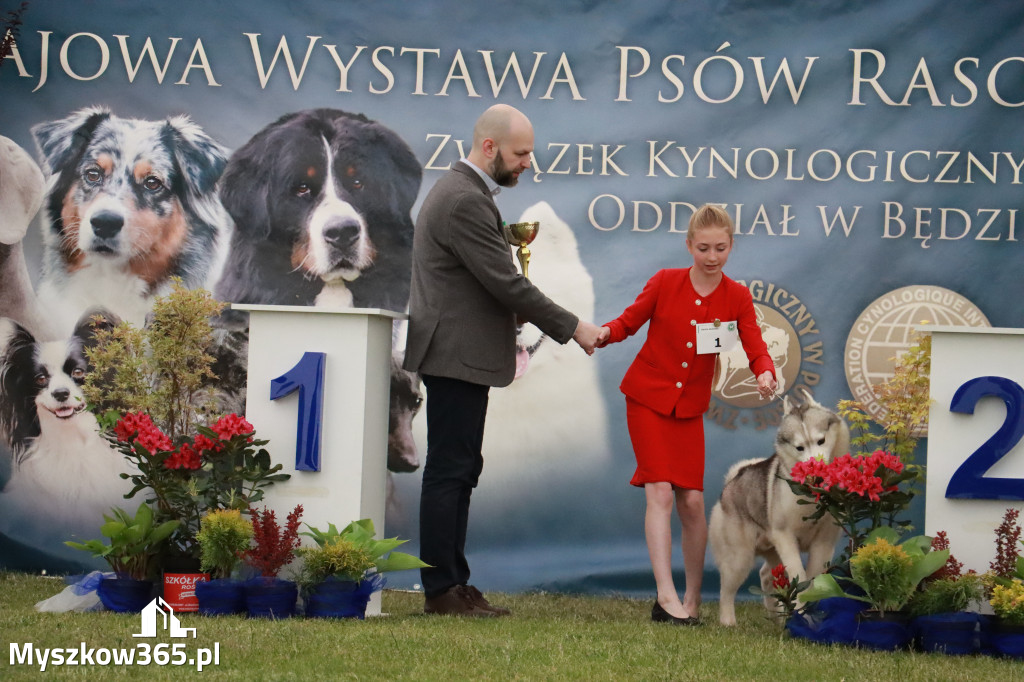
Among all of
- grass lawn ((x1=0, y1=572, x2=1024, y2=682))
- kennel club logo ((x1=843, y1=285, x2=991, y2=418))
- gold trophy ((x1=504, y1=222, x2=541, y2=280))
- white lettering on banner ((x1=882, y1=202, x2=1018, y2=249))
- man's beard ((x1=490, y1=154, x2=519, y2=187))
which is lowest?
grass lawn ((x1=0, y1=572, x2=1024, y2=682))

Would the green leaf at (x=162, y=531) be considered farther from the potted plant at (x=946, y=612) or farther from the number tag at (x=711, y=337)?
the potted plant at (x=946, y=612)

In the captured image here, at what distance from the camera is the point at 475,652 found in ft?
10.1

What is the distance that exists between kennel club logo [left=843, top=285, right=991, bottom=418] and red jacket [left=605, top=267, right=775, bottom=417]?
1.35m

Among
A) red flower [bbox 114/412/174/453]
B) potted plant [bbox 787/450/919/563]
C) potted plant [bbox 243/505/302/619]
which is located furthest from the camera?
red flower [bbox 114/412/174/453]

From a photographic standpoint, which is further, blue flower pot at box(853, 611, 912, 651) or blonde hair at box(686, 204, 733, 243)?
blonde hair at box(686, 204, 733, 243)

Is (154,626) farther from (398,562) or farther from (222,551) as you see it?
(398,562)

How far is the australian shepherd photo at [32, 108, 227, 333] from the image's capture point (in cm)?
549

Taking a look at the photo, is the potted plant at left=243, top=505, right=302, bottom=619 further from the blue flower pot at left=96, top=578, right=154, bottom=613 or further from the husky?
the husky

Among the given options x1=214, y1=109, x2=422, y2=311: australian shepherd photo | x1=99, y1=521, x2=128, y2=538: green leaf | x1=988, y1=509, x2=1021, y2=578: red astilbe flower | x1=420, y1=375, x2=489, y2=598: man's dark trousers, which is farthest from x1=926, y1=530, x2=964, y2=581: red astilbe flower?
x1=214, y1=109, x2=422, y2=311: australian shepherd photo

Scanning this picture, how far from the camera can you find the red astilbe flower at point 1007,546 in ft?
11.5

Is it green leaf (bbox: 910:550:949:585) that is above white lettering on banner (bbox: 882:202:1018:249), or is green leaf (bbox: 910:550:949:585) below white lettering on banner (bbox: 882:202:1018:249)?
below

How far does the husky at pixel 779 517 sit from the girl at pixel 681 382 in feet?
0.58

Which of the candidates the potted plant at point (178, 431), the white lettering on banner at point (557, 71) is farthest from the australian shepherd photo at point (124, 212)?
the potted plant at point (178, 431)

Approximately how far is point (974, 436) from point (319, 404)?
208 centimetres
